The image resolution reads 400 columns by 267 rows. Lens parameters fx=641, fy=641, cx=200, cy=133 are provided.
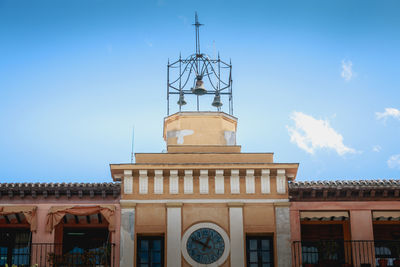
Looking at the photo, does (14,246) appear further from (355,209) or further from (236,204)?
(355,209)

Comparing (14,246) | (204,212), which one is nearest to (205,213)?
(204,212)

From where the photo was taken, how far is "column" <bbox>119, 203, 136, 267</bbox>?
2138 cm

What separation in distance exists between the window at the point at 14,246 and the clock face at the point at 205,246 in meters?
6.05

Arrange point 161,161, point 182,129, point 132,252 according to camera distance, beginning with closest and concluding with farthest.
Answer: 1. point 132,252
2. point 161,161
3. point 182,129

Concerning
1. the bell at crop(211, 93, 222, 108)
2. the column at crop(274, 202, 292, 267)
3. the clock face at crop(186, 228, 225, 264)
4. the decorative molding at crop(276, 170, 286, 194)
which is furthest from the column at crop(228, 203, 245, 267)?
the bell at crop(211, 93, 222, 108)

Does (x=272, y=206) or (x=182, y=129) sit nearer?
(x=272, y=206)

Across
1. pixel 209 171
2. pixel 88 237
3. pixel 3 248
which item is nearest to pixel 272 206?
pixel 209 171

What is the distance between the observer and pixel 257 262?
22031mm

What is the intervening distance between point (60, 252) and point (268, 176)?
7846 mm

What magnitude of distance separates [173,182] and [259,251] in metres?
3.82

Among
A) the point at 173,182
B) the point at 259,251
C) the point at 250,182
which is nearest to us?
the point at 259,251

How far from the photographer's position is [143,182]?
2228cm

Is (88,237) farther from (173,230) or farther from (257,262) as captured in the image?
(257,262)

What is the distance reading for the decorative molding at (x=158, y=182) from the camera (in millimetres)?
22203
